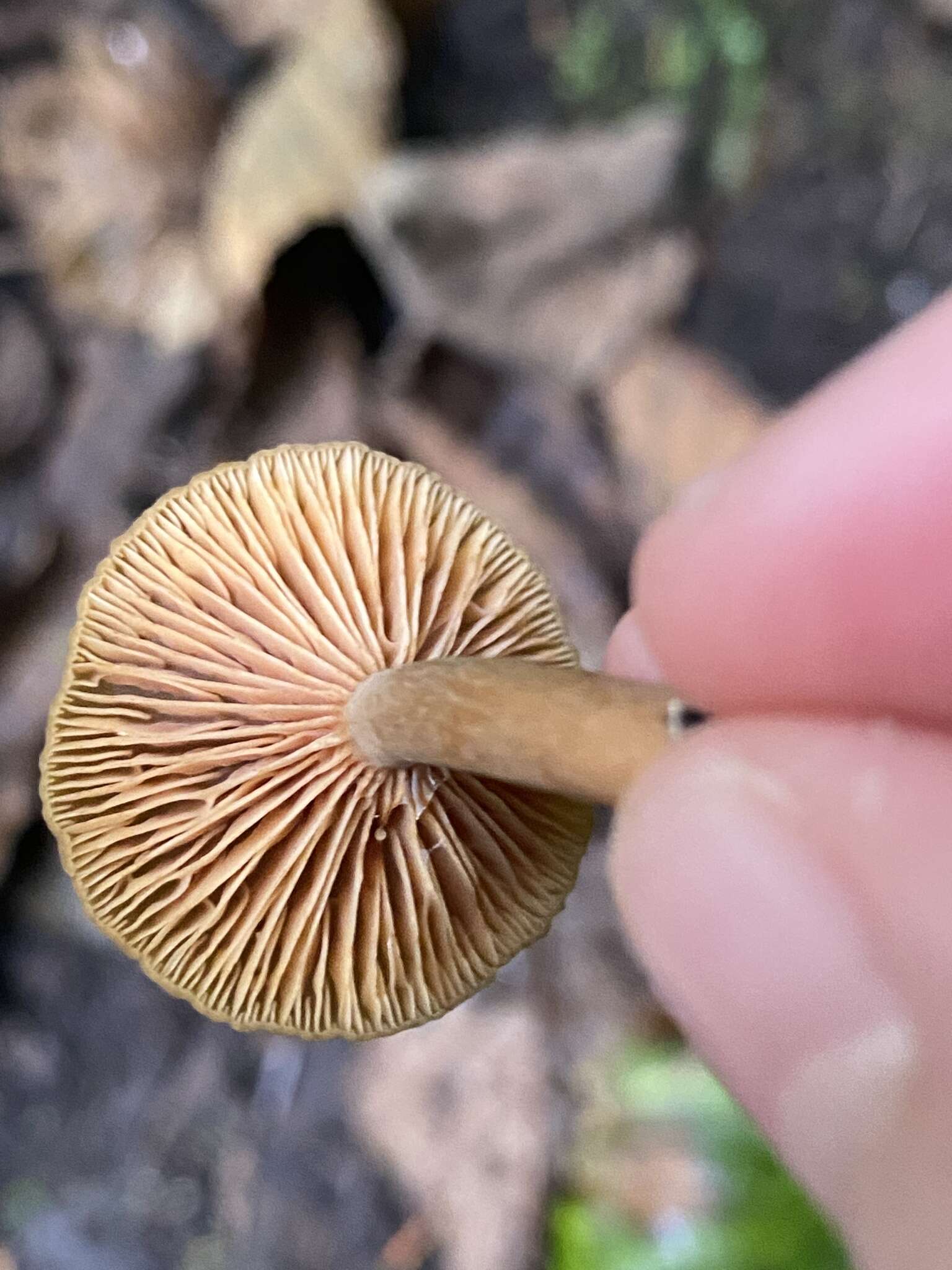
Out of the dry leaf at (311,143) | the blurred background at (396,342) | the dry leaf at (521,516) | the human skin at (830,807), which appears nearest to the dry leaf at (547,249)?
the blurred background at (396,342)

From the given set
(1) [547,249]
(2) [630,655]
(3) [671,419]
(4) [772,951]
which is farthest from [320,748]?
(1) [547,249]

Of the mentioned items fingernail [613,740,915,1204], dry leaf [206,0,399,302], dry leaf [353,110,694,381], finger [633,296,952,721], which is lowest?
fingernail [613,740,915,1204]

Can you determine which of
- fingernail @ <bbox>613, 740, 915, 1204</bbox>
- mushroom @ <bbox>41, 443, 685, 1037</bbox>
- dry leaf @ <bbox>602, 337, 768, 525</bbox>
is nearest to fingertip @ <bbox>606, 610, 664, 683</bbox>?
mushroom @ <bbox>41, 443, 685, 1037</bbox>

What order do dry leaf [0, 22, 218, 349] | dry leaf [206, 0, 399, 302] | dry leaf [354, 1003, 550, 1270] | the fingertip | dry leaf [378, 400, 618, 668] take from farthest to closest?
dry leaf [0, 22, 218, 349] → dry leaf [378, 400, 618, 668] → dry leaf [206, 0, 399, 302] → dry leaf [354, 1003, 550, 1270] → the fingertip

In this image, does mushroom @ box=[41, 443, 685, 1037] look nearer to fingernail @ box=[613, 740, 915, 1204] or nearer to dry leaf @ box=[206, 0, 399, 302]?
fingernail @ box=[613, 740, 915, 1204]

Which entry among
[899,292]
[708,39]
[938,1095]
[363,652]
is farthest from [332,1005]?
[708,39]

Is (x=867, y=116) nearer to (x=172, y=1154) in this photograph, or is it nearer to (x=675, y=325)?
(x=675, y=325)

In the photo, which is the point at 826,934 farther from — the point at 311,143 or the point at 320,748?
the point at 311,143
